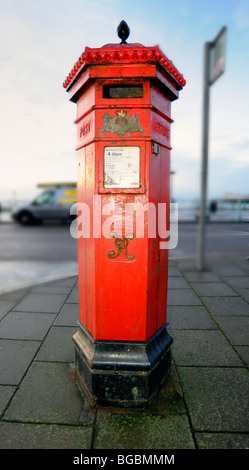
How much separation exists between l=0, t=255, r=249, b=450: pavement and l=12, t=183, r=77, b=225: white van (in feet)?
38.1

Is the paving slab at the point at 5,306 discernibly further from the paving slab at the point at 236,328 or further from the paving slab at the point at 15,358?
the paving slab at the point at 236,328

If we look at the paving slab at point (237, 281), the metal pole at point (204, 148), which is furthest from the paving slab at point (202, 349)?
the metal pole at point (204, 148)

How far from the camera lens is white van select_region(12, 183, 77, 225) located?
15.5 metres

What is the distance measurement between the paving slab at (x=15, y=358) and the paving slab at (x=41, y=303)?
0.85m

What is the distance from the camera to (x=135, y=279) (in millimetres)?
2119

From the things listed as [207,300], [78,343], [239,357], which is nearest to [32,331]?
[78,343]

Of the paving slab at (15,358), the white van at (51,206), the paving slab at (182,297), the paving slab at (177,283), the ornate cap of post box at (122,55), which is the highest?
the ornate cap of post box at (122,55)

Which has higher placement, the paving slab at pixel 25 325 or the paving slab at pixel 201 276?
the paving slab at pixel 201 276

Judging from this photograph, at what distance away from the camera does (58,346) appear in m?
3.02

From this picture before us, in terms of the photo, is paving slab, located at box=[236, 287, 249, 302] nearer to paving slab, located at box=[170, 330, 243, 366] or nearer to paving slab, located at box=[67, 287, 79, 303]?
paving slab, located at box=[170, 330, 243, 366]

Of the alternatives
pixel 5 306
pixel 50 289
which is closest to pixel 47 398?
pixel 5 306

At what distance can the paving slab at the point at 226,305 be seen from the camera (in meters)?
3.91

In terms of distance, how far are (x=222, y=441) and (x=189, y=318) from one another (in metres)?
1.84

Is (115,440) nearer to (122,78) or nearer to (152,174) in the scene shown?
(152,174)
